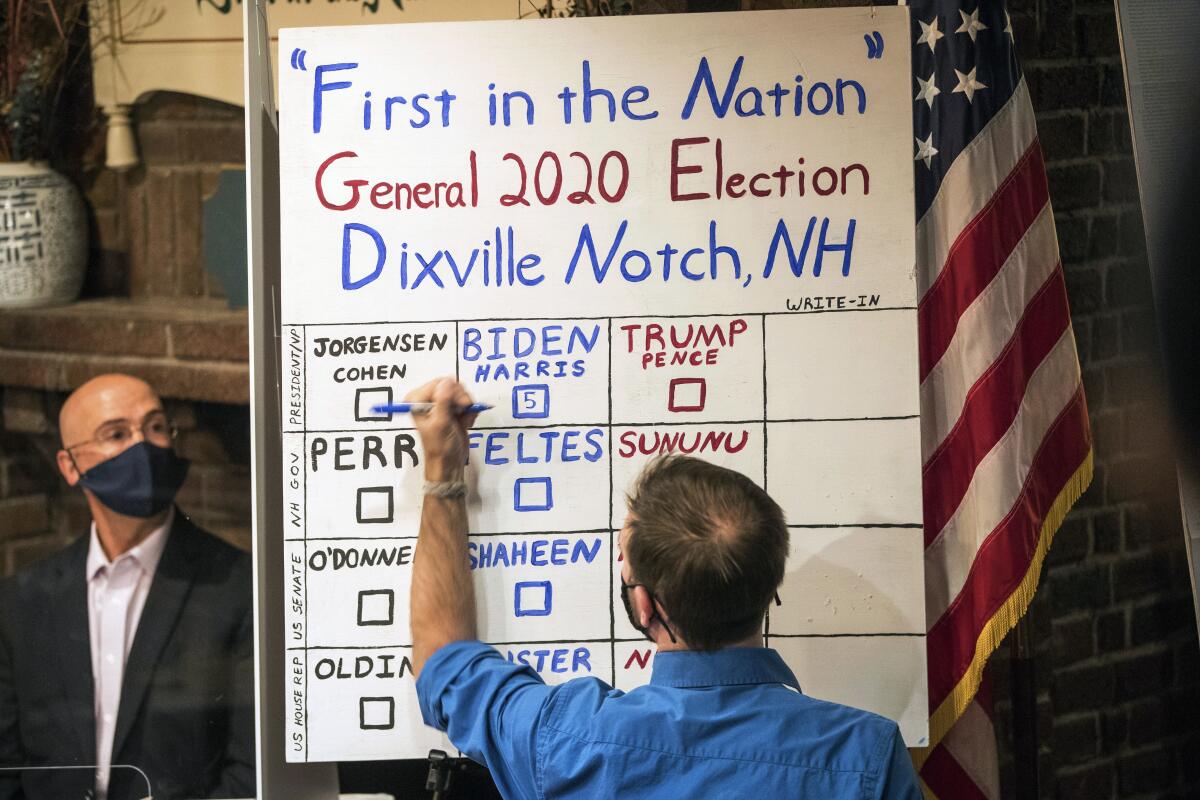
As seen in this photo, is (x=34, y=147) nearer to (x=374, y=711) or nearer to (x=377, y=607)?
(x=377, y=607)

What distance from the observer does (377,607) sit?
1.78 m

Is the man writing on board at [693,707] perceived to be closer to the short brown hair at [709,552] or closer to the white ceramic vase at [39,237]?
the short brown hair at [709,552]

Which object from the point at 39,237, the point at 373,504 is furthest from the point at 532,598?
the point at 39,237

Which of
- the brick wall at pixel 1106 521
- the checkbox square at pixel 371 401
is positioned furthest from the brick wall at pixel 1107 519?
the checkbox square at pixel 371 401

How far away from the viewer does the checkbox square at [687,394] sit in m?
1.78

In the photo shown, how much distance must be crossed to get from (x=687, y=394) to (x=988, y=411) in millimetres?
487

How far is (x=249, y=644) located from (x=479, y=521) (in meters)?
0.74

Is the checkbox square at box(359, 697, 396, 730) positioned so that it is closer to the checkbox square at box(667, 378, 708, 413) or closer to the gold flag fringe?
the checkbox square at box(667, 378, 708, 413)

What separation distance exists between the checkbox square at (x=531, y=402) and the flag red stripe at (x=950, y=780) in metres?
0.87

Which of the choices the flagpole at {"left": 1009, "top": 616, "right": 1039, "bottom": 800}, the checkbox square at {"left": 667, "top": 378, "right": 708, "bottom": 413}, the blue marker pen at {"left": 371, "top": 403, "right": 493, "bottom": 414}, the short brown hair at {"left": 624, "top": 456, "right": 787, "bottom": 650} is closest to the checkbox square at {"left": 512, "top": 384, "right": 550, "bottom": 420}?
the blue marker pen at {"left": 371, "top": 403, "right": 493, "bottom": 414}

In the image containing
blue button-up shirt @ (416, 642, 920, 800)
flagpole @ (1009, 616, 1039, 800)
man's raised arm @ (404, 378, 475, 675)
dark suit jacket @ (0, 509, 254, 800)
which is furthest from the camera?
flagpole @ (1009, 616, 1039, 800)

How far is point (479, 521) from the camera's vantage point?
179cm

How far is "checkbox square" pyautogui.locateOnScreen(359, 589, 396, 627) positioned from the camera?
1783 millimetres

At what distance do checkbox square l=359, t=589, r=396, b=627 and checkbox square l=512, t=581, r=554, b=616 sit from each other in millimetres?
180
